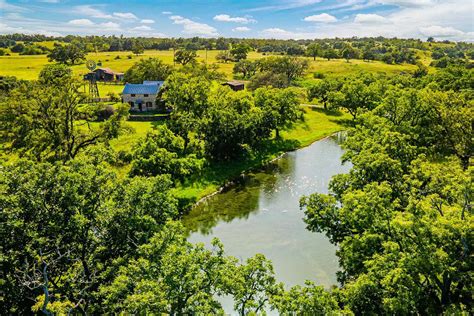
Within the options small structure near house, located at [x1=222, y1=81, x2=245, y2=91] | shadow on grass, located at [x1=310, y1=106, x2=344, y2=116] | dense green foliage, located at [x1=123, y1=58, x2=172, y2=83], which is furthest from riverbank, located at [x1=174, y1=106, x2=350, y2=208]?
dense green foliage, located at [x1=123, y1=58, x2=172, y2=83]

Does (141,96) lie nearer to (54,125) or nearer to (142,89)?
(142,89)

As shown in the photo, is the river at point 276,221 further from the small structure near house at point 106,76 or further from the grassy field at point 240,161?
the small structure near house at point 106,76

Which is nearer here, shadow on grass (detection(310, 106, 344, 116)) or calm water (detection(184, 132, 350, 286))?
calm water (detection(184, 132, 350, 286))

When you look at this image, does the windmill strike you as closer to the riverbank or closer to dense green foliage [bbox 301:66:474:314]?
the riverbank

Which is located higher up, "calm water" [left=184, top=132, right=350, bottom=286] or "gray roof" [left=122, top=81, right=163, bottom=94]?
"gray roof" [left=122, top=81, right=163, bottom=94]

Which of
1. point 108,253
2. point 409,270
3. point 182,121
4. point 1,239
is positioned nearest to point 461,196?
point 409,270

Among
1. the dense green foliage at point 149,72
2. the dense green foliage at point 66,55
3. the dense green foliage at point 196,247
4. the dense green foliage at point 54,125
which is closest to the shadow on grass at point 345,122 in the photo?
the dense green foliage at point 196,247

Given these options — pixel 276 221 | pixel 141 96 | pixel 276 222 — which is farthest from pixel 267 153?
pixel 141 96

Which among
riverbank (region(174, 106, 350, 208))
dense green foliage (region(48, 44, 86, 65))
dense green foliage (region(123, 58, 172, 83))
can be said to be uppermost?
dense green foliage (region(48, 44, 86, 65))
